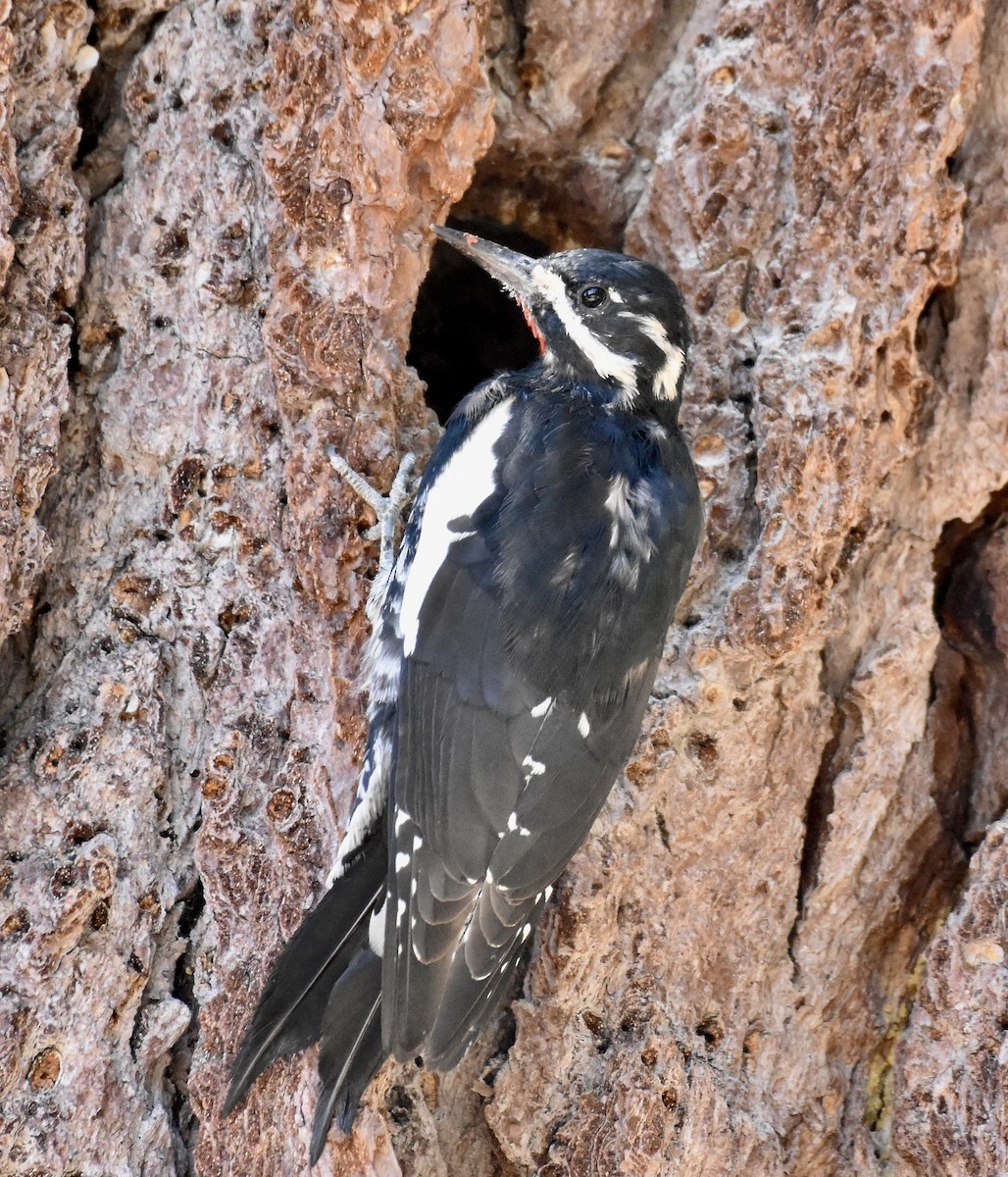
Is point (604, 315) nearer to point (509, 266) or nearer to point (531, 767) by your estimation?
point (509, 266)

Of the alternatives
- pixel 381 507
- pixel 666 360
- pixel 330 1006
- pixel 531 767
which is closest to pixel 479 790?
pixel 531 767

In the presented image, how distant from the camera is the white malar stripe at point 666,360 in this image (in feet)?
7.22

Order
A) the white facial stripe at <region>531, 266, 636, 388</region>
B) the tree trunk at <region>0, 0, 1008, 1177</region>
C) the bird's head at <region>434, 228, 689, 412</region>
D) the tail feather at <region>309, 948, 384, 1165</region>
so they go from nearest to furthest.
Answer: the tail feather at <region>309, 948, 384, 1165</region> → the tree trunk at <region>0, 0, 1008, 1177</region> → the bird's head at <region>434, 228, 689, 412</region> → the white facial stripe at <region>531, 266, 636, 388</region>

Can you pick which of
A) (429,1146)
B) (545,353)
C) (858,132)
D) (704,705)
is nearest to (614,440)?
(545,353)

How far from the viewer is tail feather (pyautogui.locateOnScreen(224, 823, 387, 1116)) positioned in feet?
5.74

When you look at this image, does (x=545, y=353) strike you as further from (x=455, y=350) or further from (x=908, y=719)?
(x=908, y=719)

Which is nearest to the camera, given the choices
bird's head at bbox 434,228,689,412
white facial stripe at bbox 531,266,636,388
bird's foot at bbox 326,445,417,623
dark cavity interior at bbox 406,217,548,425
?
bird's foot at bbox 326,445,417,623

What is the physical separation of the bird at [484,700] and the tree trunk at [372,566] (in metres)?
0.07

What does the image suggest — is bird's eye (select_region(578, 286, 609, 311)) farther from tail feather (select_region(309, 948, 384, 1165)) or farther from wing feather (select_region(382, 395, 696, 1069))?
tail feather (select_region(309, 948, 384, 1165))

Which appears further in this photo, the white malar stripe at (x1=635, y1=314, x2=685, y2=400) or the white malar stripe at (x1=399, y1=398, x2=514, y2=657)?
the white malar stripe at (x1=635, y1=314, x2=685, y2=400)

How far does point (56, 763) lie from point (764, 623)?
45.9 inches

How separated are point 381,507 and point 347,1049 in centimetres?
87

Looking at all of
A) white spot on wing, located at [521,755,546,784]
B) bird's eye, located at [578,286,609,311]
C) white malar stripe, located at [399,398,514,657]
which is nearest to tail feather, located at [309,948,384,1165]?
white spot on wing, located at [521,755,546,784]

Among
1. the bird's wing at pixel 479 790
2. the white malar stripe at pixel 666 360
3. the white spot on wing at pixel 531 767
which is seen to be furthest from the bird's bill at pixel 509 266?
the white spot on wing at pixel 531 767
